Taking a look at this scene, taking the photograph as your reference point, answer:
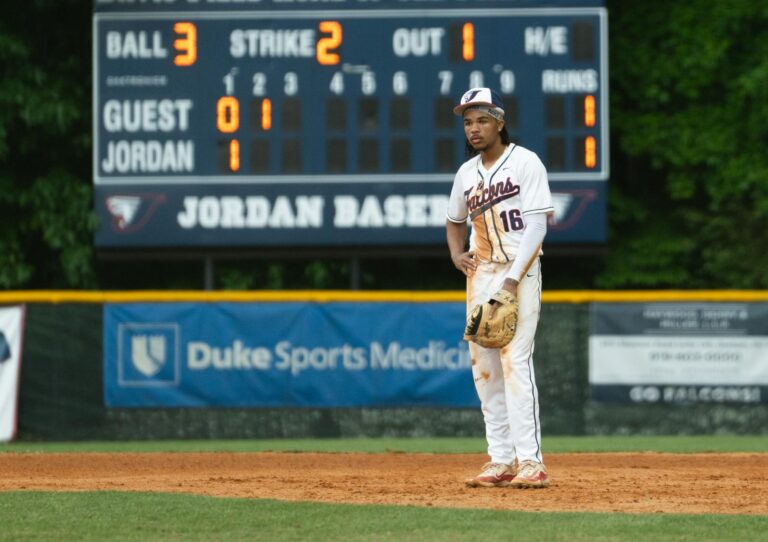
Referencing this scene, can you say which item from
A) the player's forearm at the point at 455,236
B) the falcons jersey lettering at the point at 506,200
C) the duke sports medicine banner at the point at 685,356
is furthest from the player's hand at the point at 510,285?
the duke sports medicine banner at the point at 685,356

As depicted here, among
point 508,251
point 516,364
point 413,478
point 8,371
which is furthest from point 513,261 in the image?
→ point 8,371

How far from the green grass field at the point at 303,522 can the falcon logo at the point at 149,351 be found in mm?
6377

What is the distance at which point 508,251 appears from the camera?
6059 mm

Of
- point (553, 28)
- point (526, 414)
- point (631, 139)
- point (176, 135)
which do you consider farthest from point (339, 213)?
point (526, 414)

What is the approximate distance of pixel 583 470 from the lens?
7.52 metres

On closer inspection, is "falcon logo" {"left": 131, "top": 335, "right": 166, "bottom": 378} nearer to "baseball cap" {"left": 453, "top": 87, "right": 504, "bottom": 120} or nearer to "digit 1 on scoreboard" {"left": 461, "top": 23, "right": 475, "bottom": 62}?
"digit 1 on scoreboard" {"left": 461, "top": 23, "right": 475, "bottom": 62}

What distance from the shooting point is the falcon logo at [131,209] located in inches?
553

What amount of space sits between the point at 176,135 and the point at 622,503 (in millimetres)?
9051

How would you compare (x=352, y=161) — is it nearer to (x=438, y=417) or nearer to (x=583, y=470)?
(x=438, y=417)

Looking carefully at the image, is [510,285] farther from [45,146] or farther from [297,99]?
[45,146]

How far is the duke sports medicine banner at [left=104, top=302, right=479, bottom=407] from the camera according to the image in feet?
41.2

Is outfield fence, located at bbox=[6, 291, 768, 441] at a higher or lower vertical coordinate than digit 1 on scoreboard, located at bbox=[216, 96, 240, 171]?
lower

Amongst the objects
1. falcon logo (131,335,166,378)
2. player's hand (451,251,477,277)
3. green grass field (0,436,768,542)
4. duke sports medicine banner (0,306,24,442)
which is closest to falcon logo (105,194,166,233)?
falcon logo (131,335,166,378)

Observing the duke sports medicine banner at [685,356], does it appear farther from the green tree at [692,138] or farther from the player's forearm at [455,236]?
the player's forearm at [455,236]
